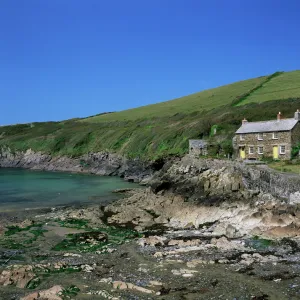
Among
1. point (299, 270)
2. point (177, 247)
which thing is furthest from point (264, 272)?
point (177, 247)

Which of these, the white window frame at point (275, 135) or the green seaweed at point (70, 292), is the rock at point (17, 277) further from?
the white window frame at point (275, 135)

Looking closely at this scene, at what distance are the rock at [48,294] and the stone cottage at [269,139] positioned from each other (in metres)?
35.0

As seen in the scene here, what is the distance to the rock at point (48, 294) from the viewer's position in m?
16.7

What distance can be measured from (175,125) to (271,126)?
124 ft

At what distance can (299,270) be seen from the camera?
1977cm

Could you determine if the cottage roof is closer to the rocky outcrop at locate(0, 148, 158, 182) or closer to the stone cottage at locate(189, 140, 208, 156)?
the stone cottage at locate(189, 140, 208, 156)

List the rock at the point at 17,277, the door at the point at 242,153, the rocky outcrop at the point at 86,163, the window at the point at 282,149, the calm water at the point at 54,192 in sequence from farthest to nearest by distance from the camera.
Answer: the rocky outcrop at the point at 86,163 → the door at the point at 242,153 → the window at the point at 282,149 → the calm water at the point at 54,192 → the rock at the point at 17,277

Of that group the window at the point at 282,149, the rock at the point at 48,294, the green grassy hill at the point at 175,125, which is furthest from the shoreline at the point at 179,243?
the green grassy hill at the point at 175,125

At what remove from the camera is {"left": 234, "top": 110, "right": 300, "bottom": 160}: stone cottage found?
46062 millimetres

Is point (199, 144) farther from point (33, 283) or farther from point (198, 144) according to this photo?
point (33, 283)

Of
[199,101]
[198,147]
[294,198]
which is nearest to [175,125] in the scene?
[198,147]

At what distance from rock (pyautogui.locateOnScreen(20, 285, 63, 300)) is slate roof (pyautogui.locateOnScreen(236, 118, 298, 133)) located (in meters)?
35.8

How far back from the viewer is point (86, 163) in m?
88.8

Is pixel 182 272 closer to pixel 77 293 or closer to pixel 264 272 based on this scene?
pixel 264 272
